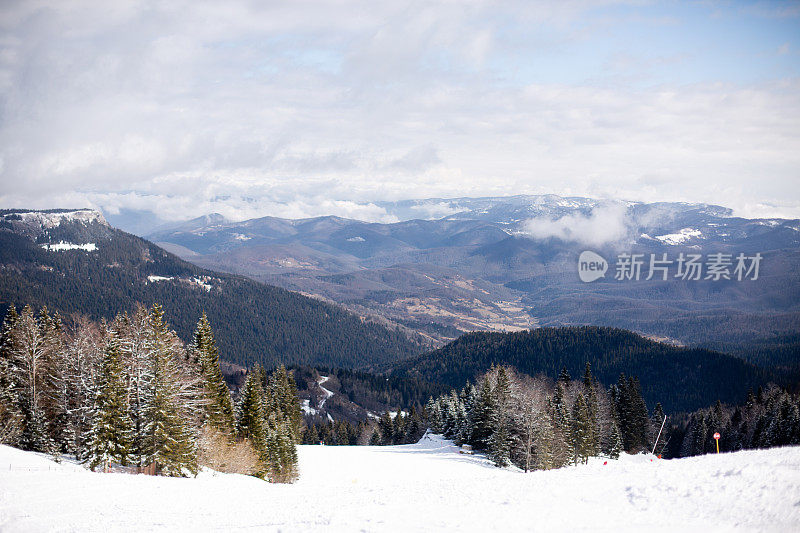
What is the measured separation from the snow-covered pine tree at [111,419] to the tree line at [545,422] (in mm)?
39639

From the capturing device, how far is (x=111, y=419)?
33.6 metres

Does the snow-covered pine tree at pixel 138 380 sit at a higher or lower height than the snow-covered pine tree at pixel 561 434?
higher

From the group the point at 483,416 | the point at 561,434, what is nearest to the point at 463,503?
the point at 561,434

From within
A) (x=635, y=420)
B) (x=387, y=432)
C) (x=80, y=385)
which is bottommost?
(x=387, y=432)

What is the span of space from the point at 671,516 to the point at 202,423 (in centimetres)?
3822

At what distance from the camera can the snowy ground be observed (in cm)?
1647

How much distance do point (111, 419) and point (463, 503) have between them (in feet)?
86.9

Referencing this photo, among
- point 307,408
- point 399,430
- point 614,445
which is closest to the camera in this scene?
point 614,445

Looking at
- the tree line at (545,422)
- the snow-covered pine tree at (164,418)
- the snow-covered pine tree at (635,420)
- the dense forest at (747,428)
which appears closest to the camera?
the snow-covered pine tree at (164,418)

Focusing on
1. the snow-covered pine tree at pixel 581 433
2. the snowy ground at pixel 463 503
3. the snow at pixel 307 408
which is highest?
the snowy ground at pixel 463 503

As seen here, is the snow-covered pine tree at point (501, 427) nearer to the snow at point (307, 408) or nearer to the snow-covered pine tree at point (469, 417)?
the snow-covered pine tree at point (469, 417)

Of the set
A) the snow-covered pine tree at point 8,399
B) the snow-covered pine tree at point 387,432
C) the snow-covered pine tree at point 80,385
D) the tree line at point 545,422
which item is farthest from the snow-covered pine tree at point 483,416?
the snow-covered pine tree at point 8,399

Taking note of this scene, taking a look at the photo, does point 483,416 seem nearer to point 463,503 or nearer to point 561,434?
point 561,434

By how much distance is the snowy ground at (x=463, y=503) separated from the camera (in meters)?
16.5
